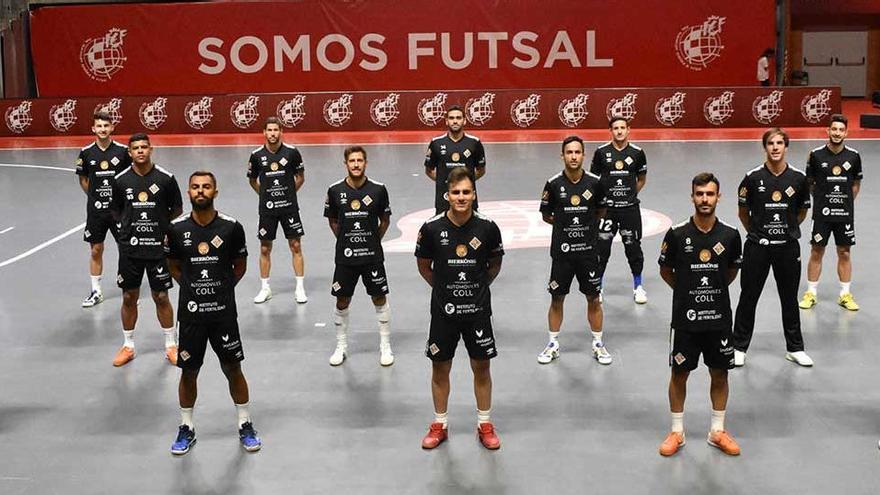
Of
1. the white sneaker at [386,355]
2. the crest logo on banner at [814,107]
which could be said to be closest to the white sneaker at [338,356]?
the white sneaker at [386,355]

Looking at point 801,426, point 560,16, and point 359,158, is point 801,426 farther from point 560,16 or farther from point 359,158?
point 560,16

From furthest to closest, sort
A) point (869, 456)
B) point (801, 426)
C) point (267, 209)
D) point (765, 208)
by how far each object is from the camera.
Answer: point (267, 209) → point (765, 208) → point (801, 426) → point (869, 456)

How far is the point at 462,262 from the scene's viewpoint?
7.80m

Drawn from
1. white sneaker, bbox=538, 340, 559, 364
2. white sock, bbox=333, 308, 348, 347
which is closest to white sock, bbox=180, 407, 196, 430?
white sock, bbox=333, 308, 348, 347

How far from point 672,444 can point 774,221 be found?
2.72m

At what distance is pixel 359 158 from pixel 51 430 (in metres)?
3.76

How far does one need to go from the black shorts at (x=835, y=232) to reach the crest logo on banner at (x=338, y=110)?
1992 cm

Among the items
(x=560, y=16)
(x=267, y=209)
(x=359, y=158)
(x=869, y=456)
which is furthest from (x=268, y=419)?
(x=560, y=16)

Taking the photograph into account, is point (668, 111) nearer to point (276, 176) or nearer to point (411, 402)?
point (276, 176)

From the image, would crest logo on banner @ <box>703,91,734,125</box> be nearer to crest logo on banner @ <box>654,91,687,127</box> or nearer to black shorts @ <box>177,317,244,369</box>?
crest logo on banner @ <box>654,91,687,127</box>

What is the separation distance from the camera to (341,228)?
9914 millimetres

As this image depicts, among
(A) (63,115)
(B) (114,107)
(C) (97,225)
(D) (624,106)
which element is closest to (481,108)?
(D) (624,106)

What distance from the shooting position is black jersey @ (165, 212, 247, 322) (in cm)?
784

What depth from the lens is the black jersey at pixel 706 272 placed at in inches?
303
